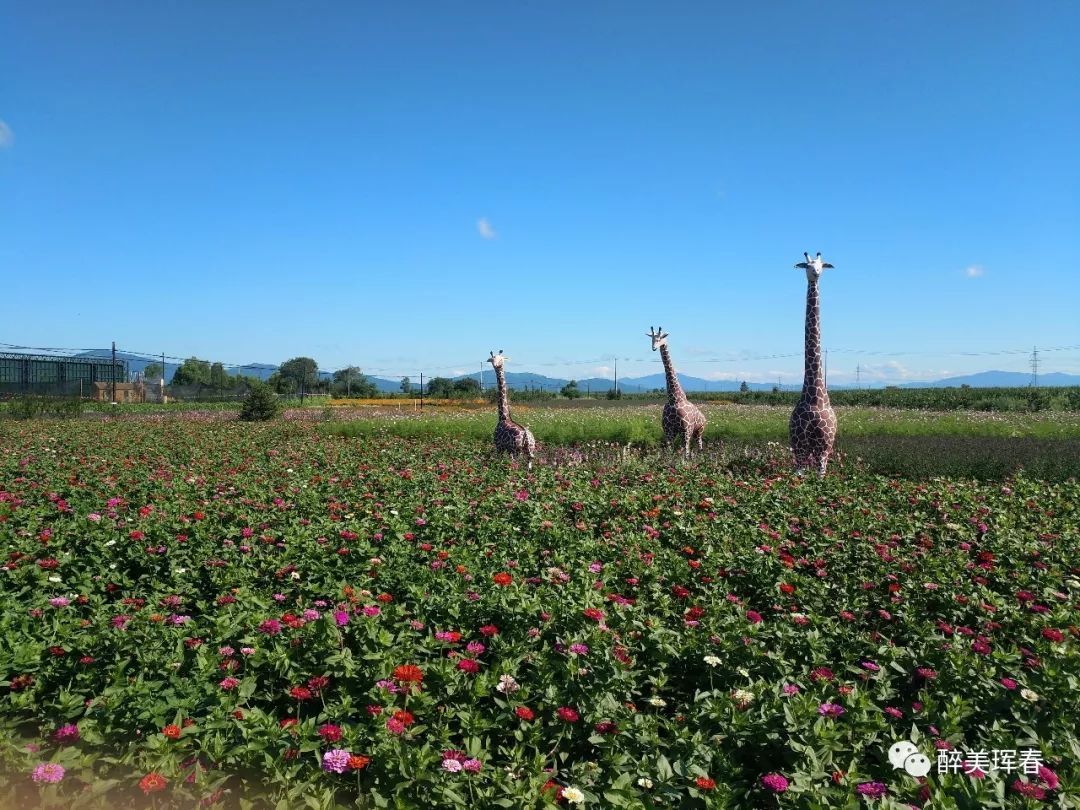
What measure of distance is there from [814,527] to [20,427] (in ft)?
55.2

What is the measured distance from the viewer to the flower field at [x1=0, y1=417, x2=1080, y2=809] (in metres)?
2.28

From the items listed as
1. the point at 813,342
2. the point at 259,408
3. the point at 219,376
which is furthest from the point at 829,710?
the point at 219,376

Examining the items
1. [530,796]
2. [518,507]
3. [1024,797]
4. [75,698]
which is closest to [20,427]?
[518,507]

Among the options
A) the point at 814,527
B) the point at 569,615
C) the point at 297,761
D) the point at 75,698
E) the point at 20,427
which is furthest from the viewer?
the point at 20,427

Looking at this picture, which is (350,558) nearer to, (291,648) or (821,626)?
(291,648)

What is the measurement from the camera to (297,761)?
93.0 inches

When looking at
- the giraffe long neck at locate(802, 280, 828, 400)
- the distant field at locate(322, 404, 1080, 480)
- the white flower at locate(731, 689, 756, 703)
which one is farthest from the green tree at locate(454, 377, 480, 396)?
the white flower at locate(731, 689, 756, 703)

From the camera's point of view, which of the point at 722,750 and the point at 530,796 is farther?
the point at 722,750

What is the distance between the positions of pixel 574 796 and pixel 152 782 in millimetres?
1276

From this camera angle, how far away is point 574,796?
2182 mm

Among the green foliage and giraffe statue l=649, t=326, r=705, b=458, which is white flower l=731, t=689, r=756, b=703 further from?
the green foliage

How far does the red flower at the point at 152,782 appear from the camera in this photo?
2.04 metres

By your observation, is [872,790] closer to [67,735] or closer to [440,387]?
[67,735]

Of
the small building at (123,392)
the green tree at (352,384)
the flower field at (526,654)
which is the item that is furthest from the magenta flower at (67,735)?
the green tree at (352,384)
